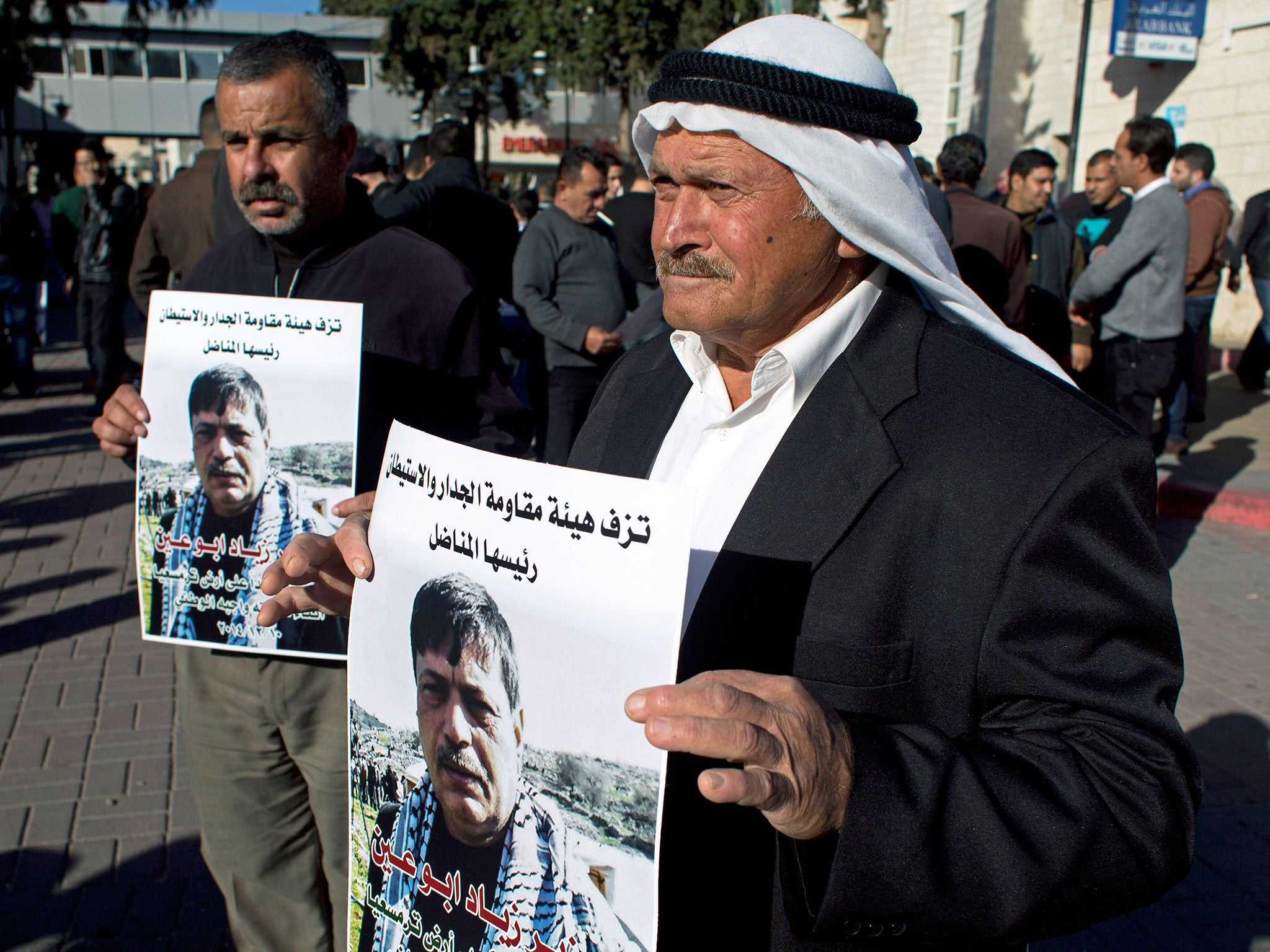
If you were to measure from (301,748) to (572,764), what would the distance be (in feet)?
4.68

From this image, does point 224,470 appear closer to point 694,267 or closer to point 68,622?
point 694,267

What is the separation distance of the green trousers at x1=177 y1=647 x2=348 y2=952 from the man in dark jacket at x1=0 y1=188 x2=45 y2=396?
30.4ft

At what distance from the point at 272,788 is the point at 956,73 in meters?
24.2

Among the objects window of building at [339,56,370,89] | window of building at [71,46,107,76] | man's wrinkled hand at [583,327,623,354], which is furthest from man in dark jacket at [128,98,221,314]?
window of building at [71,46,107,76]

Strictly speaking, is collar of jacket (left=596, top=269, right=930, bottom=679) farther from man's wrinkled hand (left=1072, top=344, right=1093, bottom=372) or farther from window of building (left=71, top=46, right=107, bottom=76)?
window of building (left=71, top=46, right=107, bottom=76)

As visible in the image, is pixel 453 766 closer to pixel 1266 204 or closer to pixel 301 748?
pixel 301 748

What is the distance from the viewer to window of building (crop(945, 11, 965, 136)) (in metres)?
22.9

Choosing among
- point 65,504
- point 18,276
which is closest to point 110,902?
point 65,504

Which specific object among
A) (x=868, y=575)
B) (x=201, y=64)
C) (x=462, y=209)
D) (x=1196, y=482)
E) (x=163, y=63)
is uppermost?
(x=201, y=64)

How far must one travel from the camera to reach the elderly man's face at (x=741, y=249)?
155cm

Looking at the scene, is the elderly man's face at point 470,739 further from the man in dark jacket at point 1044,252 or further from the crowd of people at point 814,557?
the man in dark jacket at point 1044,252

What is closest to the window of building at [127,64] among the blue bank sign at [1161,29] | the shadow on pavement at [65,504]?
the blue bank sign at [1161,29]

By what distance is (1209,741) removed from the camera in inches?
165

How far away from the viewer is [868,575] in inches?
53.6
